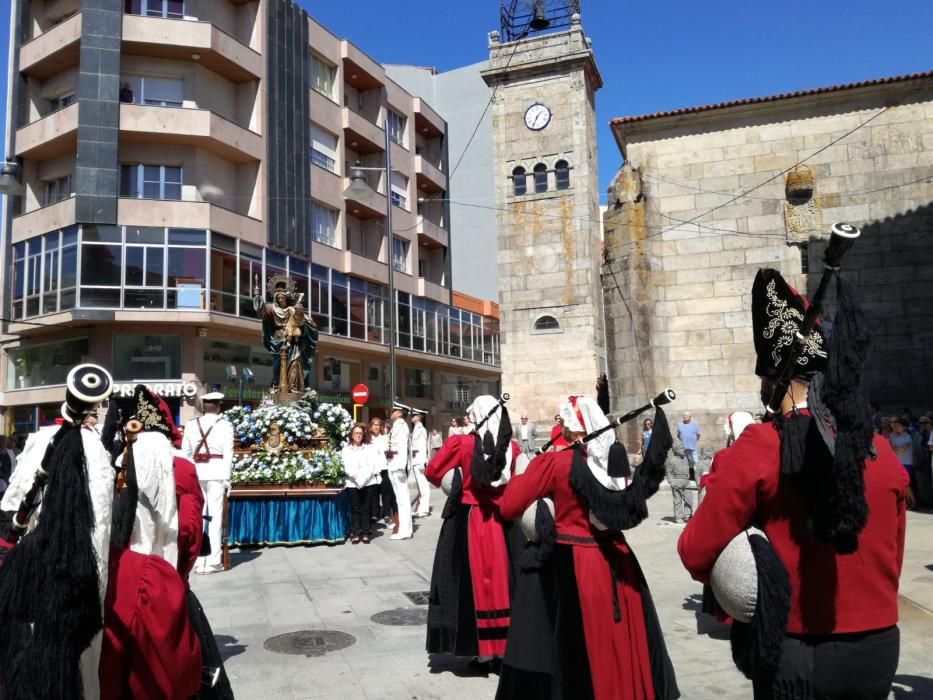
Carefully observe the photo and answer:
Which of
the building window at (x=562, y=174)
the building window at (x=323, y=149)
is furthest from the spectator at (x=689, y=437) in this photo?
the building window at (x=323, y=149)

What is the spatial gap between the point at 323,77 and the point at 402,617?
30.4 meters

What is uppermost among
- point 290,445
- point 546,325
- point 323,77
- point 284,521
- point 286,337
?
point 323,77

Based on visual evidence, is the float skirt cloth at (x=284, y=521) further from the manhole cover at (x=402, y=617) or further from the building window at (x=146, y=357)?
the building window at (x=146, y=357)

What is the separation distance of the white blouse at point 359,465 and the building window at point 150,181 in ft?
59.7

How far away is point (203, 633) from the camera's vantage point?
144 inches

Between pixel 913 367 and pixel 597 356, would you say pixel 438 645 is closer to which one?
→ pixel 913 367

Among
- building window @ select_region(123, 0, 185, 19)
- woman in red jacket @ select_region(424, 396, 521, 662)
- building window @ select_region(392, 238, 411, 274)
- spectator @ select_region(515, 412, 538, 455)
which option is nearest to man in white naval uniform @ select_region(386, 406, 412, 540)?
woman in red jacket @ select_region(424, 396, 521, 662)

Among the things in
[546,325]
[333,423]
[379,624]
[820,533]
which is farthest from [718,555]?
[546,325]

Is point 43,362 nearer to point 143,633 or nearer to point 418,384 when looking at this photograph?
point 418,384

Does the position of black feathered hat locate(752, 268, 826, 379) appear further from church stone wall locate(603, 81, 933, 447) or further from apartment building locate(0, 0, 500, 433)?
apartment building locate(0, 0, 500, 433)

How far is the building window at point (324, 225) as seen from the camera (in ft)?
103

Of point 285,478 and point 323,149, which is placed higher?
point 323,149

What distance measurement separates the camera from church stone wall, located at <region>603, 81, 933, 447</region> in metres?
16.6

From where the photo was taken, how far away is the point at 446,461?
6285 mm
